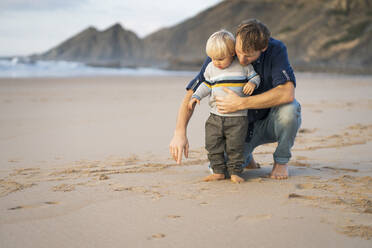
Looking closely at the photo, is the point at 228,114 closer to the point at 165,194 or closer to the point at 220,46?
the point at 220,46

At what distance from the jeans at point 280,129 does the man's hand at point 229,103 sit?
40 centimetres

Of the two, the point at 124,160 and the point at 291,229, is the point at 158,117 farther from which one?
the point at 291,229

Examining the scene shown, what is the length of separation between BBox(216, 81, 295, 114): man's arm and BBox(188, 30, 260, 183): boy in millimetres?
55

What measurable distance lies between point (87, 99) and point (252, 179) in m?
6.31

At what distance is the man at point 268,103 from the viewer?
2570 millimetres

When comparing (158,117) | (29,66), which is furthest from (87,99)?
(29,66)

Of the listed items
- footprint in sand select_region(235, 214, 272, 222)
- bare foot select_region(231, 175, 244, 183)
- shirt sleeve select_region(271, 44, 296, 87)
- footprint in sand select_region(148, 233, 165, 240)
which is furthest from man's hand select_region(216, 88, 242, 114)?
footprint in sand select_region(148, 233, 165, 240)

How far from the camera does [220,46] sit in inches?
97.3

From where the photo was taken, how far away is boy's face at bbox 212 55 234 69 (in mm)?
2536

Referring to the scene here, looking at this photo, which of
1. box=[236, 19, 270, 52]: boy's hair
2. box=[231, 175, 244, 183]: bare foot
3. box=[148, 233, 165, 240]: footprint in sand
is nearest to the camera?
box=[148, 233, 165, 240]: footprint in sand

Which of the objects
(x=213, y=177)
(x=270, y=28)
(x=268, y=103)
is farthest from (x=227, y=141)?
(x=270, y=28)

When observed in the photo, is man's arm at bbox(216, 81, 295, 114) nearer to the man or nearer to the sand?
the man

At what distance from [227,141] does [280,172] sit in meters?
0.49

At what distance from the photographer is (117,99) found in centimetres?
846
